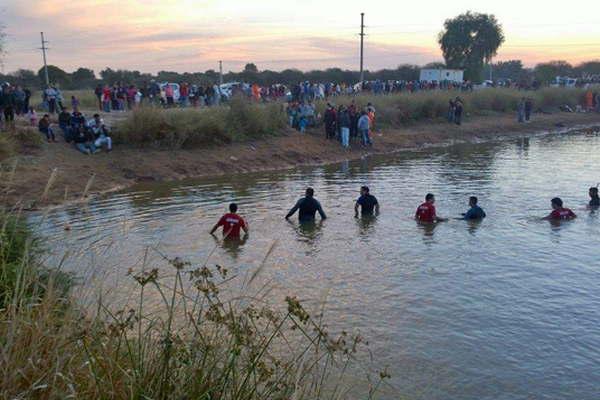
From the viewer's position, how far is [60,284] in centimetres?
649

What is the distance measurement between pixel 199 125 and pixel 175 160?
2.45 metres

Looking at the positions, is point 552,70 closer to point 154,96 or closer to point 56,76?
point 56,76

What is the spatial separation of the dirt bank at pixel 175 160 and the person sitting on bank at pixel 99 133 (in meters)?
0.45

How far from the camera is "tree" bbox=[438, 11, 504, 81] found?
281ft

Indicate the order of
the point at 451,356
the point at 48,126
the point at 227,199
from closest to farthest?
1. the point at 451,356
2. the point at 227,199
3. the point at 48,126

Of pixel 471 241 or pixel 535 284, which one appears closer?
pixel 535 284

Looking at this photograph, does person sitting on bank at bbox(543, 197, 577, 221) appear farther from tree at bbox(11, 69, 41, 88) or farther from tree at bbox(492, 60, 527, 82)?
tree at bbox(492, 60, 527, 82)

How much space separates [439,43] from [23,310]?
92.1 m

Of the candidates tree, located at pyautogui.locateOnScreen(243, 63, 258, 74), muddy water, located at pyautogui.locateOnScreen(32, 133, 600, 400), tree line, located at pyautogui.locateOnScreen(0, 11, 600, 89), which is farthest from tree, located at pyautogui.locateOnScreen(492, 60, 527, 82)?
muddy water, located at pyautogui.locateOnScreen(32, 133, 600, 400)

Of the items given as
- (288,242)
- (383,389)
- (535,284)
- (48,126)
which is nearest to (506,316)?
(535,284)

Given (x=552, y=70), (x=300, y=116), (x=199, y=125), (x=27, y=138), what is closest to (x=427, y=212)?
(x=199, y=125)

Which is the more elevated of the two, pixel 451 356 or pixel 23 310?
pixel 23 310

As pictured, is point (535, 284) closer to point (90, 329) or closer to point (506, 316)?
point (506, 316)

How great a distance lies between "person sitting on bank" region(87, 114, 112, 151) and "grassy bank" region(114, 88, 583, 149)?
80cm
